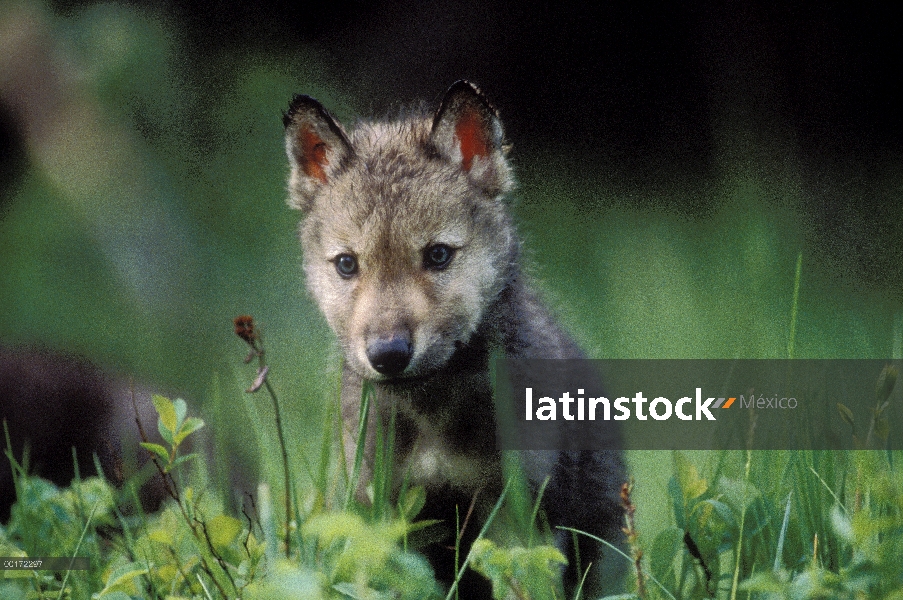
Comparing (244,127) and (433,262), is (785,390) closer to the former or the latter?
(433,262)

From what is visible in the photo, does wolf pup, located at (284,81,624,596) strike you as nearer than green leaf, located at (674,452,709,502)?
No

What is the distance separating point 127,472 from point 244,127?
4.13 ft

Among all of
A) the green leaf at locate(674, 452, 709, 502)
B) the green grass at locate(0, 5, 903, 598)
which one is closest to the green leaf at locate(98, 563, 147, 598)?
the green grass at locate(0, 5, 903, 598)

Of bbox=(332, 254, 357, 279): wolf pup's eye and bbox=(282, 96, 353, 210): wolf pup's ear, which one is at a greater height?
bbox=(282, 96, 353, 210): wolf pup's ear

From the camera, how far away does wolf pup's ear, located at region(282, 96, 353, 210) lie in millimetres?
2078

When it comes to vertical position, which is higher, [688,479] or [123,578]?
[688,479]

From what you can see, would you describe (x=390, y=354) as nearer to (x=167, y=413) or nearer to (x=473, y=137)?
(x=167, y=413)

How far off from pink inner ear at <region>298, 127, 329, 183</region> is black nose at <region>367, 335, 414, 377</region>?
23.6 inches

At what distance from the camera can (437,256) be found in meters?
1.98

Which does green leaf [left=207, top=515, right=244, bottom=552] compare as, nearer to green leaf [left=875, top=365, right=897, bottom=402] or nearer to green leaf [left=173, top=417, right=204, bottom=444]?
green leaf [left=173, top=417, right=204, bottom=444]

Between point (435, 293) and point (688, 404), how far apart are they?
2.03ft

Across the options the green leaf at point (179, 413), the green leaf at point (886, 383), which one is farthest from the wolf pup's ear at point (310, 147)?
the green leaf at point (886, 383)

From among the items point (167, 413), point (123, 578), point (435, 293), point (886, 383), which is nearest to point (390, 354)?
point (435, 293)

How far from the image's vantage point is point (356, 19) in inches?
94.3
